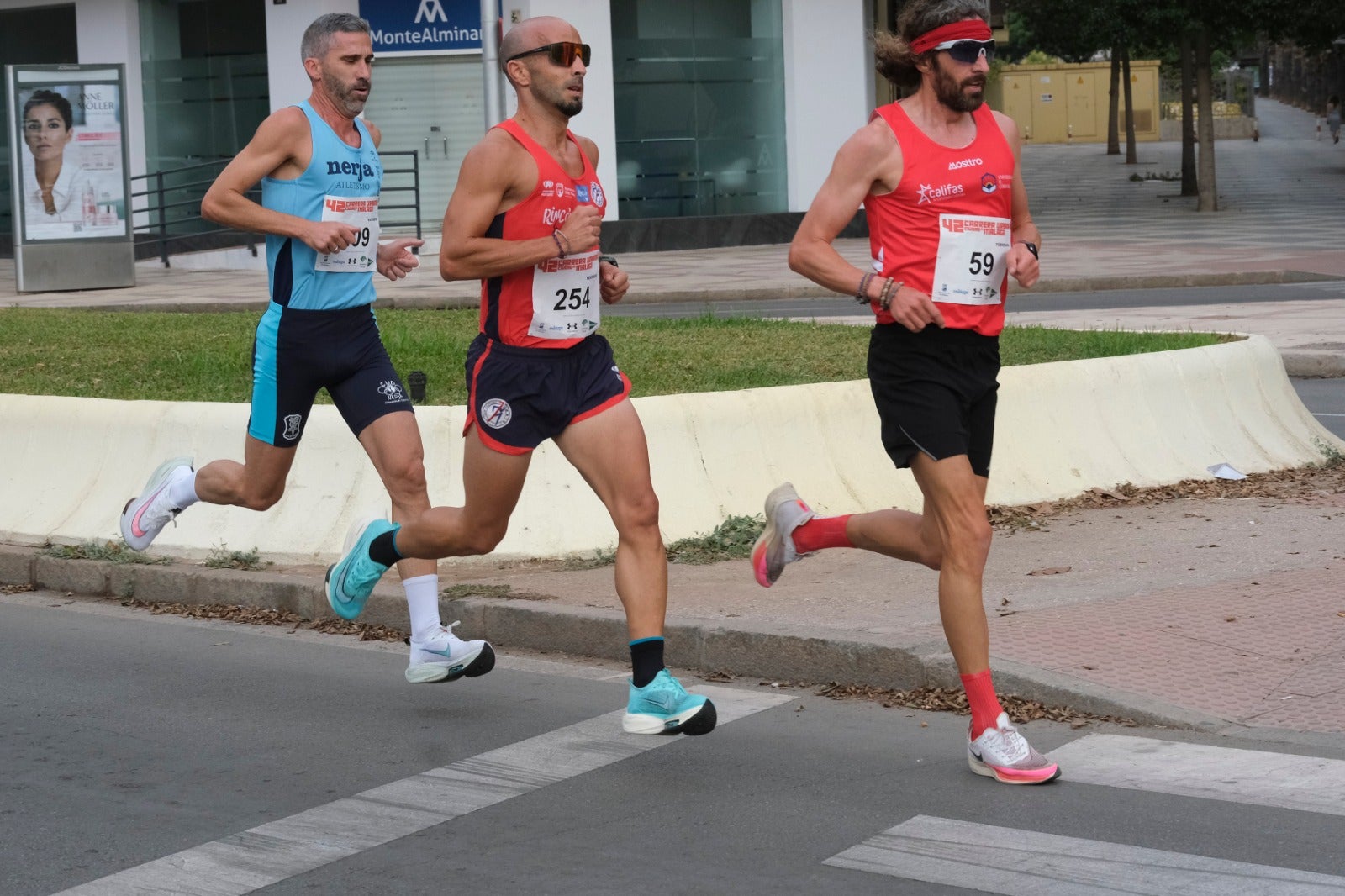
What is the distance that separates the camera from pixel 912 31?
16.8 feet

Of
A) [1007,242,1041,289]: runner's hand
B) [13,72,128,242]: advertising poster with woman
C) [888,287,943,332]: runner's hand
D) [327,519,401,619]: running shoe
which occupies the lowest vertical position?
[327,519,401,619]: running shoe

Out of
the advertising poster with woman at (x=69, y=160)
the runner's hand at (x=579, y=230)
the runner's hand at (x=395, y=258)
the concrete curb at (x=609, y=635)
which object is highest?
the advertising poster with woman at (x=69, y=160)

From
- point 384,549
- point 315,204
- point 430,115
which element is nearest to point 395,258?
point 315,204

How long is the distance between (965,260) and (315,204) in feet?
7.52

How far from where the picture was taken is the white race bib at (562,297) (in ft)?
17.7

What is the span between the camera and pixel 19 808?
197 inches

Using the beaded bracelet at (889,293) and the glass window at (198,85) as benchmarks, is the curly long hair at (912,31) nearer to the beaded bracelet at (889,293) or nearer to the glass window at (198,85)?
the beaded bracelet at (889,293)

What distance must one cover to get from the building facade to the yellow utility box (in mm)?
41581

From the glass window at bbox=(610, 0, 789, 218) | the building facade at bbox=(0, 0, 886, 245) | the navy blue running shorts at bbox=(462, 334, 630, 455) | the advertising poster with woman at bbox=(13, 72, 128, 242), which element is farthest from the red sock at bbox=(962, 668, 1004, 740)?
the glass window at bbox=(610, 0, 789, 218)

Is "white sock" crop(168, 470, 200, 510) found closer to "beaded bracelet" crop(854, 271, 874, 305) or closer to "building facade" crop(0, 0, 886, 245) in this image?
"beaded bracelet" crop(854, 271, 874, 305)

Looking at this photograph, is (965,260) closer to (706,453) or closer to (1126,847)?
(1126,847)

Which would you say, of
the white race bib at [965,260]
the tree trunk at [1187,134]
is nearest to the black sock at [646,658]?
the white race bib at [965,260]

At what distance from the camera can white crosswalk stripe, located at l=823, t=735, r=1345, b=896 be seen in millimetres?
Answer: 4145

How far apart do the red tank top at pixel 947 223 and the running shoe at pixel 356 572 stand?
76.7 inches
